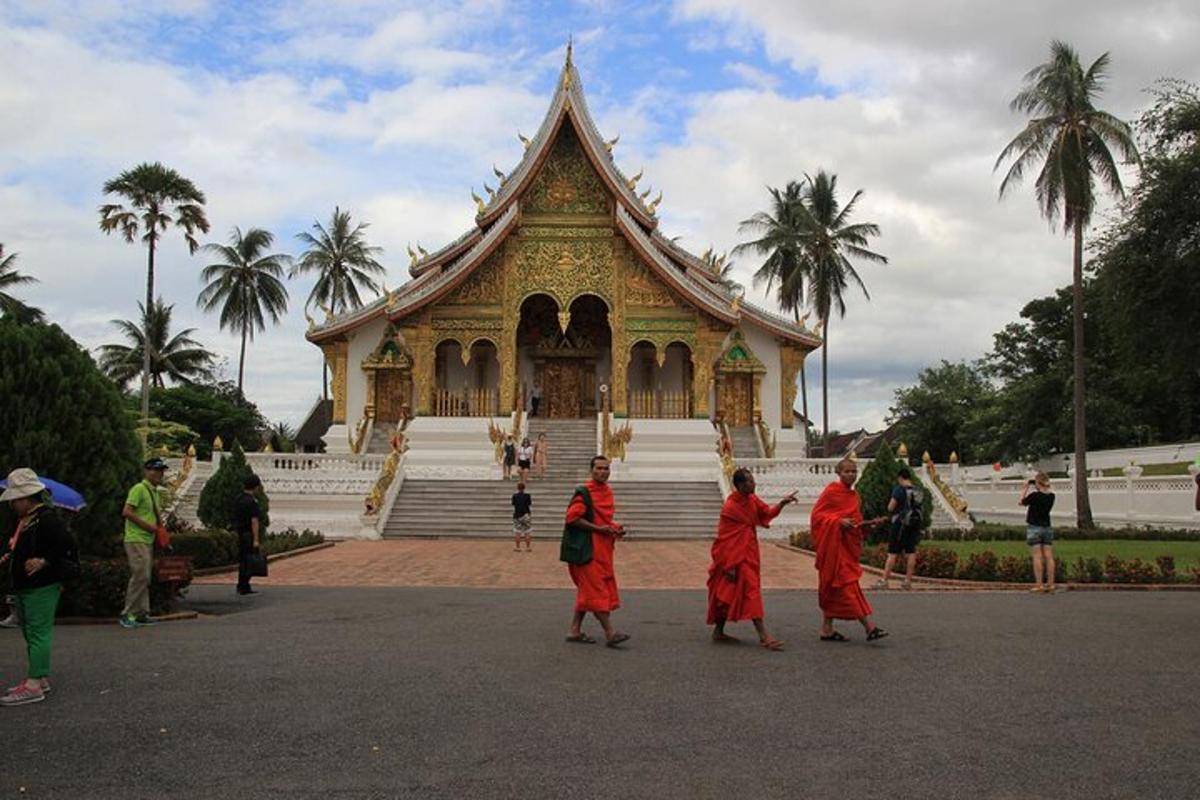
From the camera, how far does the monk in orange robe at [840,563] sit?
324 inches

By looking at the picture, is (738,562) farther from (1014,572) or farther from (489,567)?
(489,567)

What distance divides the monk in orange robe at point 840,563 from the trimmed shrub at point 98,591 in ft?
20.6

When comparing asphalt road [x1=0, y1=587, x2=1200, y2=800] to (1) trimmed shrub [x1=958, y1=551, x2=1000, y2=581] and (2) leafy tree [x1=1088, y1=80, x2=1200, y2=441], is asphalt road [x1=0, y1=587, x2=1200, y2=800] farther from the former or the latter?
(2) leafy tree [x1=1088, y1=80, x2=1200, y2=441]

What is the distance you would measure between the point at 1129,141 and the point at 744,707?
2140cm

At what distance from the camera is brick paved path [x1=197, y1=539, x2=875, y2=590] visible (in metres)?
13.4

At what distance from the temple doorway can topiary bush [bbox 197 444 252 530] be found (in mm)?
15406

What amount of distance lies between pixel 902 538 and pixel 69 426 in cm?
→ 931

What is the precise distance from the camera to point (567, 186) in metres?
32.1


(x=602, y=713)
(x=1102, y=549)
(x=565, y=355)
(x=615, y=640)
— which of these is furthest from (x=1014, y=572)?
(x=565, y=355)

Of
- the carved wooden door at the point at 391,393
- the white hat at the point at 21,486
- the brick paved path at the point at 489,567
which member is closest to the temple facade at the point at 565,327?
the carved wooden door at the point at 391,393

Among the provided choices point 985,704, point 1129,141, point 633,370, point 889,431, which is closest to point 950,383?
point 889,431

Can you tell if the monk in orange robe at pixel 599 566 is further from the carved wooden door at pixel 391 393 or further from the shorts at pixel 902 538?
the carved wooden door at pixel 391 393

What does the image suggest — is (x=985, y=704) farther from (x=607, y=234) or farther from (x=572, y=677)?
(x=607, y=234)

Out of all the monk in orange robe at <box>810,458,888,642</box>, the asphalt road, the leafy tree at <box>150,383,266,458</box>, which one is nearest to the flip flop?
the asphalt road
